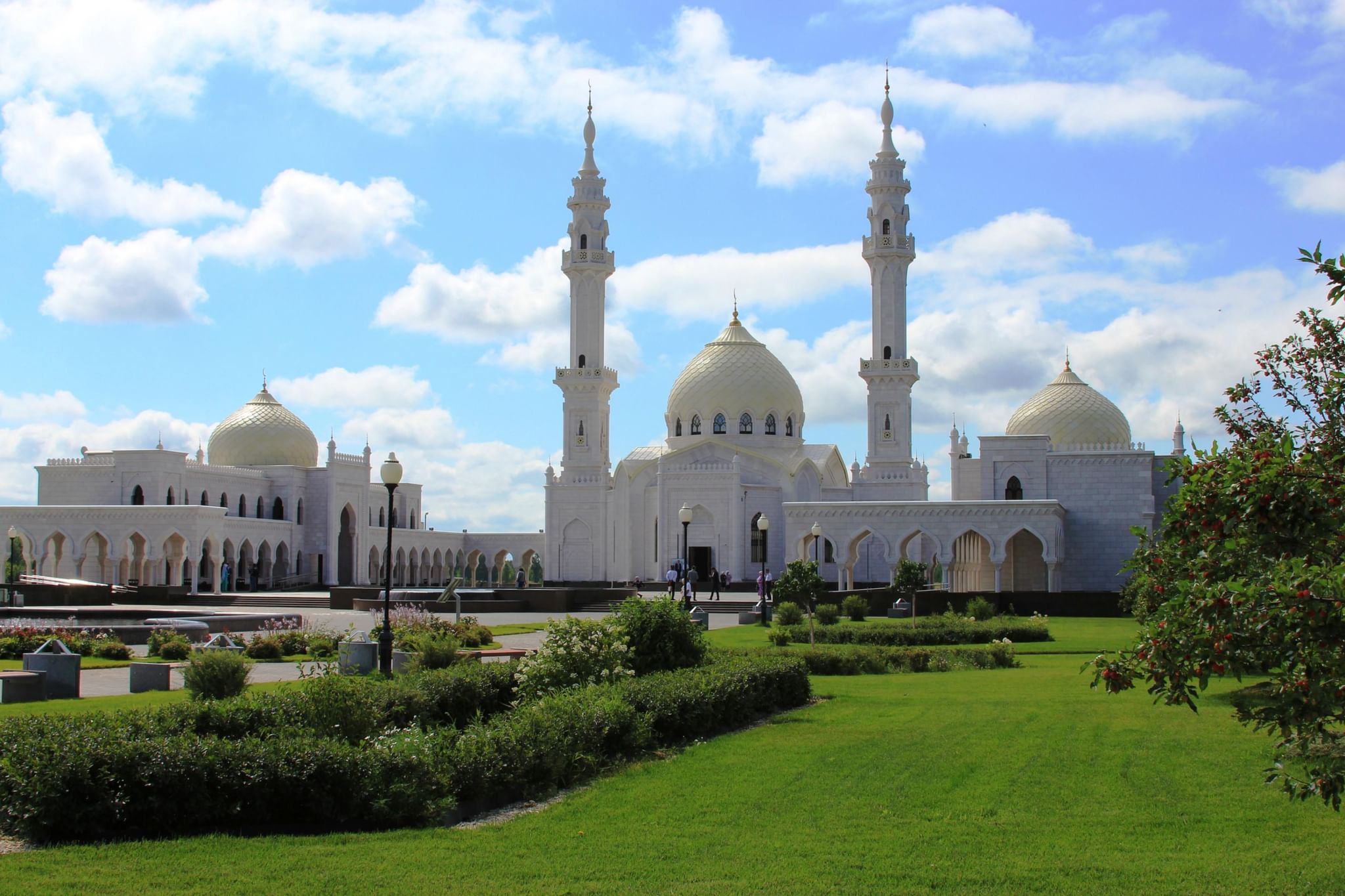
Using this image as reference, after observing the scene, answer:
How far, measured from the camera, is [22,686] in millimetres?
13930

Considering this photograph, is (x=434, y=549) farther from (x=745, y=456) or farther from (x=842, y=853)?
(x=842, y=853)

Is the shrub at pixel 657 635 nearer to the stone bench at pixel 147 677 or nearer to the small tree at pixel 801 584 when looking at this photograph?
the stone bench at pixel 147 677

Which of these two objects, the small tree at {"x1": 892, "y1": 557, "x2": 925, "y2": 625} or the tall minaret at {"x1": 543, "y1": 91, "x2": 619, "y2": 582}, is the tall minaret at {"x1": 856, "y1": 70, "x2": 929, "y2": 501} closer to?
the tall minaret at {"x1": 543, "y1": 91, "x2": 619, "y2": 582}

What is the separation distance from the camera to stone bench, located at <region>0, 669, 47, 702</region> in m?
13.9

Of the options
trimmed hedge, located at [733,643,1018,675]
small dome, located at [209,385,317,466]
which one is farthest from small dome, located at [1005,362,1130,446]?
small dome, located at [209,385,317,466]

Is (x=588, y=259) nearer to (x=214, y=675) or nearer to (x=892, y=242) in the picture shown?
(x=892, y=242)

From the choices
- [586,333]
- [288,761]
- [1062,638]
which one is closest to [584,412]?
[586,333]

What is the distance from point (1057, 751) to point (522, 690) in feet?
16.0

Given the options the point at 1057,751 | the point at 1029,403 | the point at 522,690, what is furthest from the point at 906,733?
the point at 1029,403

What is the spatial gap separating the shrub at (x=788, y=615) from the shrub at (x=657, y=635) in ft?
41.4

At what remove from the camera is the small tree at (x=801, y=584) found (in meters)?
28.2

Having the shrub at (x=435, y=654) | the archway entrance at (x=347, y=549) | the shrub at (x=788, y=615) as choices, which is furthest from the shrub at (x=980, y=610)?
the archway entrance at (x=347, y=549)

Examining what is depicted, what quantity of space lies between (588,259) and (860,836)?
43.2m

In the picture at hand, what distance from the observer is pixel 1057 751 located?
33.8 feet
